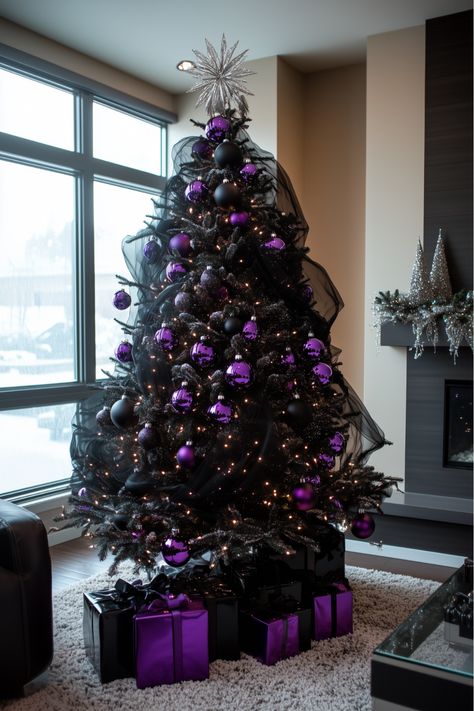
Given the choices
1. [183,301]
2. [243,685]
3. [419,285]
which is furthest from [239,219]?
[419,285]

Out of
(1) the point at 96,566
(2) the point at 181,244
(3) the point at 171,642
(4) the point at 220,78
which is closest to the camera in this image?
(3) the point at 171,642

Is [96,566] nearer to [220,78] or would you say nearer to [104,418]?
[104,418]

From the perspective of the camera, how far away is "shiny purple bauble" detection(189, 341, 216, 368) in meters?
2.29

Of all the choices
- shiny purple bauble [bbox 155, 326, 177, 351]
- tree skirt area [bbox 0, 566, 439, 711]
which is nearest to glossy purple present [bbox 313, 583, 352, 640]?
tree skirt area [bbox 0, 566, 439, 711]

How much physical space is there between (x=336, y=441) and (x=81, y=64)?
305 centimetres

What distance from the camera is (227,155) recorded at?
2.50 meters

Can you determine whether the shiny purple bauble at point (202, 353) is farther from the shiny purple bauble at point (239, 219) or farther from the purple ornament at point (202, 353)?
the shiny purple bauble at point (239, 219)

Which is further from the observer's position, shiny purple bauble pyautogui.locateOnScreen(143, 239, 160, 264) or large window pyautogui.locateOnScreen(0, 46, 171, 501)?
large window pyautogui.locateOnScreen(0, 46, 171, 501)

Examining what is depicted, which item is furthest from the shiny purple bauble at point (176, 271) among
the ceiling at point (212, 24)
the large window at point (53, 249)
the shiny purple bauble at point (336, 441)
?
the ceiling at point (212, 24)

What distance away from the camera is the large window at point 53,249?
384cm

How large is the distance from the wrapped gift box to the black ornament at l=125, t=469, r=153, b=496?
0.55 m

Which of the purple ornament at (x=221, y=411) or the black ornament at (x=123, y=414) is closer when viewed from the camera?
the purple ornament at (x=221, y=411)

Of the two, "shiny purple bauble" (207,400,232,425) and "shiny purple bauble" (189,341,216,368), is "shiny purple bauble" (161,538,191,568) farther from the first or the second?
"shiny purple bauble" (189,341,216,368)

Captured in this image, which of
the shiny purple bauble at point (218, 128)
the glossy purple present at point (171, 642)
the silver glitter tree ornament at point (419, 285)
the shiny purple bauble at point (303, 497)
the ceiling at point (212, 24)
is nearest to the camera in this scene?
the glossy purple present at point (171, 642)
